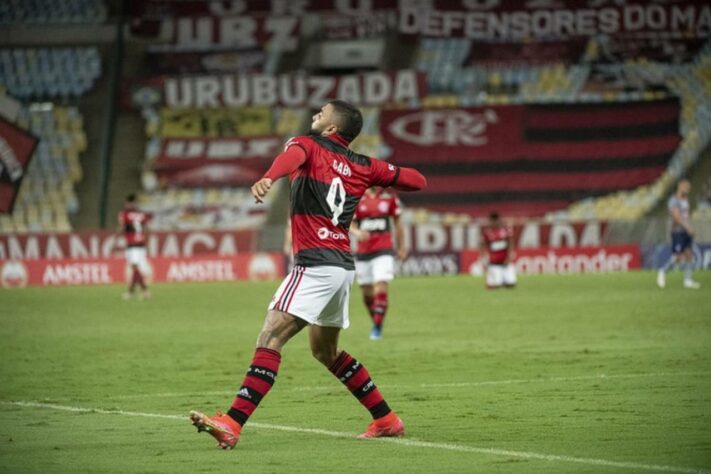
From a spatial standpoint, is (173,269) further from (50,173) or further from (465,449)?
(465,449)

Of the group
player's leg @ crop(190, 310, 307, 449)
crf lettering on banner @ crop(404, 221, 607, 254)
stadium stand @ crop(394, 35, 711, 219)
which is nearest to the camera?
player's leg @ crop(190, 310, 307, 449)

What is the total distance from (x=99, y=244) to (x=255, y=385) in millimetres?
31773

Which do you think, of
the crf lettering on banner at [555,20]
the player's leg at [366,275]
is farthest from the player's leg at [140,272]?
the crf lettering on banner at [555,20]

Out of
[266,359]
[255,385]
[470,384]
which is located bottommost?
[470,384]

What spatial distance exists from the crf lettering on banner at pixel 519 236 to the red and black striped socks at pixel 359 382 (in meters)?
30.6

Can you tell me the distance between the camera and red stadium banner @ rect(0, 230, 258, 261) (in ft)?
131

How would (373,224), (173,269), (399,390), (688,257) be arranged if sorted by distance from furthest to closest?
(173,269) < (688,257) < (373,224) < (399,390)

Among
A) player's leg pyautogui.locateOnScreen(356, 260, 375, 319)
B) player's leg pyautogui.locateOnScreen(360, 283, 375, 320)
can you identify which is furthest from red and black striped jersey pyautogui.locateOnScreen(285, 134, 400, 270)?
player's leg pyautogui.locateOnScreen(360, 283, 375, 320)

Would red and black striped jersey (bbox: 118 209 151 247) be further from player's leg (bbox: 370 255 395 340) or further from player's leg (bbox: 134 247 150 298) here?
player's leg (bbox: 370 255 395 340)

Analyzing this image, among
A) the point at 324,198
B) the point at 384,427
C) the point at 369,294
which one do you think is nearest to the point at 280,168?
the point at 324,198

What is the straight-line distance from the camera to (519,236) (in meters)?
41.2

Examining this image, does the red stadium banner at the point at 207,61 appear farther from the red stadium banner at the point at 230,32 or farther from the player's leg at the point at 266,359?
the player's leg at the point at 266,359

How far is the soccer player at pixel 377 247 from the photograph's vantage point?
1947 cm

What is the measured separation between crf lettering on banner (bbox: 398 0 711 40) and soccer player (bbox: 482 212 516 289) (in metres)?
16.4
